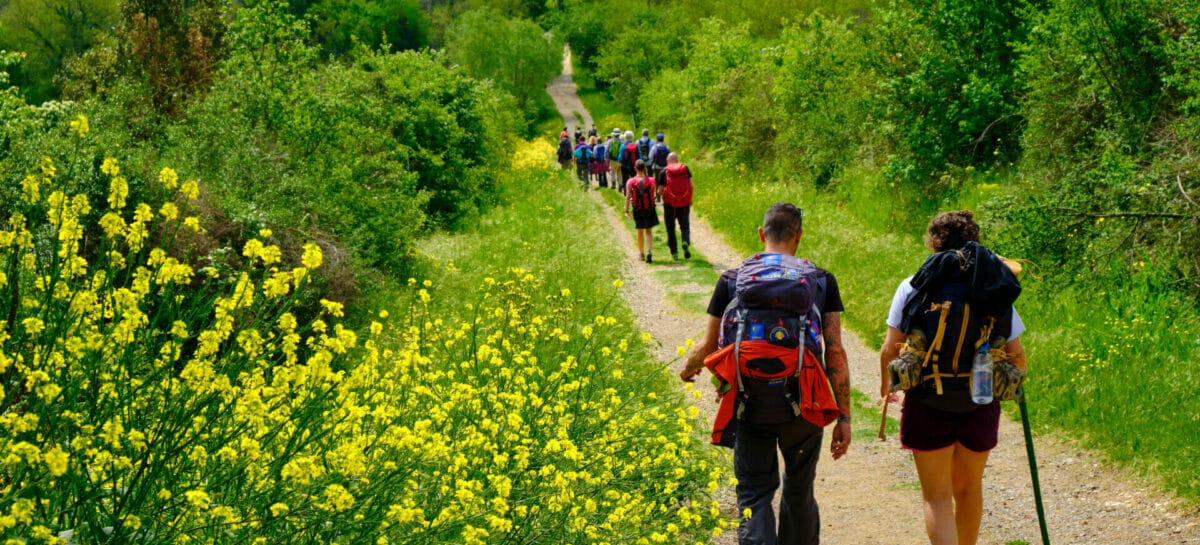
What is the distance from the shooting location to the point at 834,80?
19.7m

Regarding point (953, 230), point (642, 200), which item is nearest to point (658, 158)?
point (642, 200)

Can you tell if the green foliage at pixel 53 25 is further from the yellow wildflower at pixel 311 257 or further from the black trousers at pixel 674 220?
the yellow wildflower at pixel 311 257

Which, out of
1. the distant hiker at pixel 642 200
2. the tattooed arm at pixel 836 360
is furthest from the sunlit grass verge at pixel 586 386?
the tattooed arm at pixel 836 360

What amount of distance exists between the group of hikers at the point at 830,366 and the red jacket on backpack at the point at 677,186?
32.3 feet

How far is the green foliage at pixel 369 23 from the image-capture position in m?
95.6

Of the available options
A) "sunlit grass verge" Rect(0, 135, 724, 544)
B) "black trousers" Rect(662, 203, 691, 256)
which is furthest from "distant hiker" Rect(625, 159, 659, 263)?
"sunlit grass verge" Rect(0, 135, 724, 544)

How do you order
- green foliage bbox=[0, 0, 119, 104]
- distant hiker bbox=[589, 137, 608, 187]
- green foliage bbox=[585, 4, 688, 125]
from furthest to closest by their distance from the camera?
green foliage bbox=[0, 0, 119, 104] < green foliage bbox=[585, 4, 688, 125] < distant hiker bbox=[589, 137, 608, 187]

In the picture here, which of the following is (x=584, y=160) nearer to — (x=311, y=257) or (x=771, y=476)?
(x=771, y=476)

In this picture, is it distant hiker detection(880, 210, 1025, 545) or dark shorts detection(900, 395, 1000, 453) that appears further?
dark shorts detection(900, 395, 1000, 453)

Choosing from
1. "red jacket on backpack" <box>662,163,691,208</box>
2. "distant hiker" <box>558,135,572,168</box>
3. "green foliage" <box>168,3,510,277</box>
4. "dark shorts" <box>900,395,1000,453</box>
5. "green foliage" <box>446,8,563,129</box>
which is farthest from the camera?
"green foliage" <box>446,8,563,129</box>

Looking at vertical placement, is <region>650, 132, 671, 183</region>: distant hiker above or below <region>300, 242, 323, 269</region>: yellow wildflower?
below

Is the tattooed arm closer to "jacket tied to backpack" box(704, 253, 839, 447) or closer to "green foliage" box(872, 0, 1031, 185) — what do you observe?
"jacket tied to backpack" box(704, 253, 839, 447)

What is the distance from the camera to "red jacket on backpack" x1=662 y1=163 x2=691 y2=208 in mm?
15016

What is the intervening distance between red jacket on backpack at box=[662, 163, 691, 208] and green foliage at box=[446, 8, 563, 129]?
44646 millimetres
